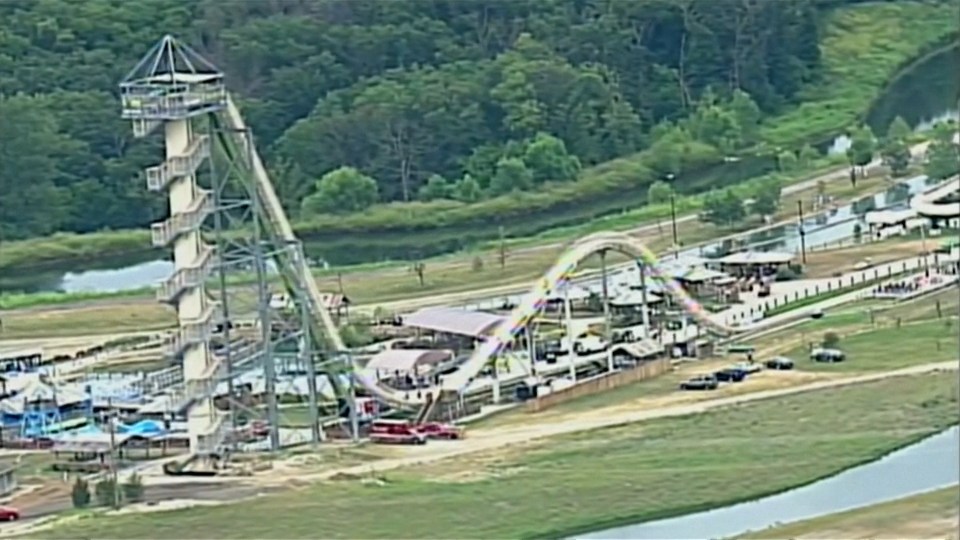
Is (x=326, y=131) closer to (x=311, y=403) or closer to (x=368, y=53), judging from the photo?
(x=368, y=53)

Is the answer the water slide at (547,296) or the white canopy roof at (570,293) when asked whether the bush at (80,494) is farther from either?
the white canopy roof at (570,293)

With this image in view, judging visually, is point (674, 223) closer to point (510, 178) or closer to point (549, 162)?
point (510, 178)

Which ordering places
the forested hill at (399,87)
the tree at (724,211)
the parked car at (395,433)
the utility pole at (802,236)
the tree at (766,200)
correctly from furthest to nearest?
1. the forested hill at (399,87)
2. the tree at (766,200)
3. the tree at (724,211)
4. the utility pole at (802,236)
5. the parked car at (395,433)

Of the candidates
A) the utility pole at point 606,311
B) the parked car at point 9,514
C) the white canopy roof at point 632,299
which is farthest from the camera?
the white canopy roof at point 632,299

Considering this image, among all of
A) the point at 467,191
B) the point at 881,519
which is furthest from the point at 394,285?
the point at 881,519

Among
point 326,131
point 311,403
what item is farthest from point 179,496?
point 326,131

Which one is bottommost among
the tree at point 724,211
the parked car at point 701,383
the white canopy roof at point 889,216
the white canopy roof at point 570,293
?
the parked car at point 701,383

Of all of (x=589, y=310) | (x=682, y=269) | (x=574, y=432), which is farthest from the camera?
(x=682, y=269)

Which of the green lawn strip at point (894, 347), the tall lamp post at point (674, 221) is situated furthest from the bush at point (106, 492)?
the tall lamp post at point (674, 221)
